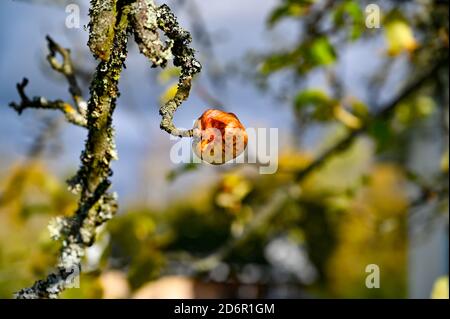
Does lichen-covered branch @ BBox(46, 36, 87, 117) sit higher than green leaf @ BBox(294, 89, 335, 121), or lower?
lower

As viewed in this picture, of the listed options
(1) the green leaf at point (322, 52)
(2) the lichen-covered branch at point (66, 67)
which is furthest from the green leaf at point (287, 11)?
(2) the lichen-covered branch at point (66, 67)

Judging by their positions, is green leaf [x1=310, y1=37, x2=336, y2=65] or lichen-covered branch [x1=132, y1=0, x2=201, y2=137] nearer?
lichen-covered branch [x1=132, y1=0, x2=201, y2=137]

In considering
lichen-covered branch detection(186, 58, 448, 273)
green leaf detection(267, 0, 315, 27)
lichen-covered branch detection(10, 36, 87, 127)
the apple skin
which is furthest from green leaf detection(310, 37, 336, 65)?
the apple skin

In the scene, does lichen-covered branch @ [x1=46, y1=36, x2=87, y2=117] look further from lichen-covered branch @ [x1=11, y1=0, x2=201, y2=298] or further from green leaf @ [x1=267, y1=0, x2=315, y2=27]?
green leaf @ [x1=267, y1=0, x2=315, y2=27]

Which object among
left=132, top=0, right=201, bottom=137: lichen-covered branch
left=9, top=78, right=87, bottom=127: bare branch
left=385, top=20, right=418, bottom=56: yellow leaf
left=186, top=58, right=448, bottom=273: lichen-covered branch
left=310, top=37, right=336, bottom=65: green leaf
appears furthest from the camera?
left=385, top=20, right=418, bottom=56: yellow leaf

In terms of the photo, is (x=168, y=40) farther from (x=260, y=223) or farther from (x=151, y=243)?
(x=260, y=223)

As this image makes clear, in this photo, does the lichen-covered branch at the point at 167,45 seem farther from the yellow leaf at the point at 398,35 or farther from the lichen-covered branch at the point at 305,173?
the yellow leaf at the point at 398,35

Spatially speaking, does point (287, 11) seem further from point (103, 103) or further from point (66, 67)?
point (103, 103)

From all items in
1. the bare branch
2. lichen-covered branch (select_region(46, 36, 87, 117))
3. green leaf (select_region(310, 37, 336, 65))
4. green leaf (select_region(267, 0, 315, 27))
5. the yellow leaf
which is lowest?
the bare branch
